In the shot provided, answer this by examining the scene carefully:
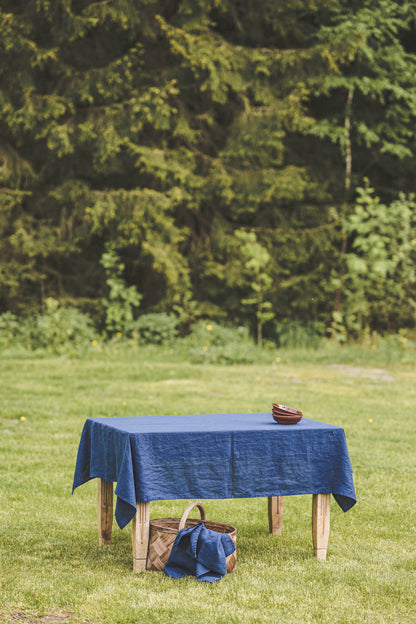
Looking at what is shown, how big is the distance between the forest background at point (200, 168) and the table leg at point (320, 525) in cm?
1151

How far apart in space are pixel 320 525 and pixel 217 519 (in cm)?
122

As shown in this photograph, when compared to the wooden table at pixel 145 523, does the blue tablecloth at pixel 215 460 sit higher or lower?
higher

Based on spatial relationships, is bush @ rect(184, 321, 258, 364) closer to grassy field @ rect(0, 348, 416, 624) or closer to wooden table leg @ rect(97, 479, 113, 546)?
grassy field @ rect(0, 348, 416, 624)

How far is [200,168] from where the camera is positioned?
18.5m

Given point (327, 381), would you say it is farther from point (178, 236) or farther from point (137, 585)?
point (137, 585)

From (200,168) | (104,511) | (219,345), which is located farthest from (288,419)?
(200,168)

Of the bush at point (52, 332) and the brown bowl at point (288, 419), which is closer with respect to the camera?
the brown bowl at point (288, 419)

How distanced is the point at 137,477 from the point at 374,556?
5.55 ft

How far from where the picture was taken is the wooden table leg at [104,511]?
18.1 ft

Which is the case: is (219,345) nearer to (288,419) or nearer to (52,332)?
(52,332)

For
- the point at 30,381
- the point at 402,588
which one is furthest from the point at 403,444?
the point at 30,381

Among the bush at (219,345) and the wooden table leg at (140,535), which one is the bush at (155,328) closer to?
the bush at (219,345)

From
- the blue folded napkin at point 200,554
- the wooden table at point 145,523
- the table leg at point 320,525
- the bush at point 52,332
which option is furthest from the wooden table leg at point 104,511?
the bush at point 52,332

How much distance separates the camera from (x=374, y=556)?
5.32m
